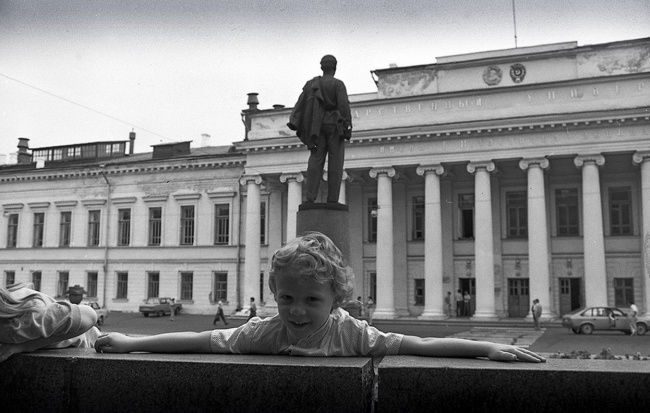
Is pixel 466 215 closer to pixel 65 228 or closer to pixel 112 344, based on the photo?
pixel 65 228

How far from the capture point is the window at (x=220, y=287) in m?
38.4

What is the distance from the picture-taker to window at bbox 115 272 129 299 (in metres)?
41.2

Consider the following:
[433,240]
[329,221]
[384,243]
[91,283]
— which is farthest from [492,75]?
[91,283]

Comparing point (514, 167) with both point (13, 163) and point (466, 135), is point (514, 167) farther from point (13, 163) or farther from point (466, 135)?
point (13, 163)

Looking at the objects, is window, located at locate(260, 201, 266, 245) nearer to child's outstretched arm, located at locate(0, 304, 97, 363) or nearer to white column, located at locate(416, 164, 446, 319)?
white column, located at locate(416, 164, 446, 319)

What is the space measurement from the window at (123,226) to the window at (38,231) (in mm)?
6093

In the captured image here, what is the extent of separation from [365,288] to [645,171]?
1497 cm

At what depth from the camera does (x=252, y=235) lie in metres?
35.7

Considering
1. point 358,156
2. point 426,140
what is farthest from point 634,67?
point 358,156

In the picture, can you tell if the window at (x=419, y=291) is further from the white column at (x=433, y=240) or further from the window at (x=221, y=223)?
the window at (x=221, y=223)

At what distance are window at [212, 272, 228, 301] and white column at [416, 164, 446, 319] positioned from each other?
12.7 metres

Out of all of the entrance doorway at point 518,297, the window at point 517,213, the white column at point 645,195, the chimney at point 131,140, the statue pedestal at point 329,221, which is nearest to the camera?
the statue pedestal at point 329,221

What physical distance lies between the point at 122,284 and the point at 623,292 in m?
29.2

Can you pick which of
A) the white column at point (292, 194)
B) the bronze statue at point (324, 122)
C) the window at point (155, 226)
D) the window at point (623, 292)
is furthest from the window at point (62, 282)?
the bronze statue at point (324, 122)
